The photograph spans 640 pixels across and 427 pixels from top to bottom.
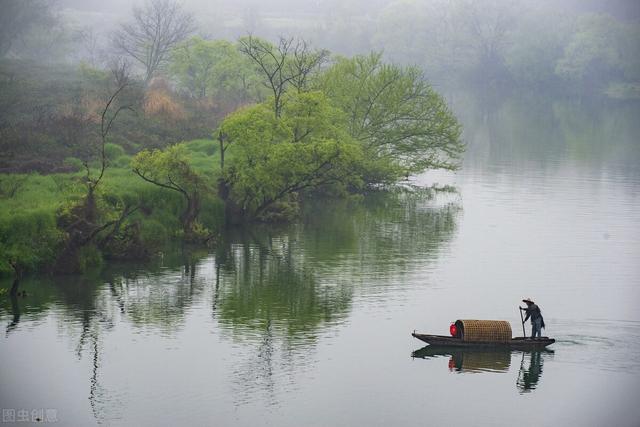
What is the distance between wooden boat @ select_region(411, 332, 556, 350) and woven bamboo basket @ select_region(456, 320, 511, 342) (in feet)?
0.43

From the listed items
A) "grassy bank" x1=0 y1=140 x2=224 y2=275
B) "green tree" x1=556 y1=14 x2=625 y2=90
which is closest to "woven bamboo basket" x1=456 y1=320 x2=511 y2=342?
"grassy bank" x1=0 y1=140 x2=224 y2=275

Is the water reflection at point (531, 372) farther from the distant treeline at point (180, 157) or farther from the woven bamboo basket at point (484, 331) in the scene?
the distant treeline at point (180, 157)

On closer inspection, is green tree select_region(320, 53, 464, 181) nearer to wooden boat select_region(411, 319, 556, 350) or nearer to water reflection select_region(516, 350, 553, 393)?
wooden boat select_region(411, 319, 556, 350)

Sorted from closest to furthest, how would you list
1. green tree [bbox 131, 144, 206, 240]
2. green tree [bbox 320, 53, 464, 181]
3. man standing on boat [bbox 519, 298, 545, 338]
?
man standing on boat [bbox 519, 298, 545, 338]
green tree [bbox 131, 144, 206, 240]
green tree [bbox 320, 53, 464, 181]

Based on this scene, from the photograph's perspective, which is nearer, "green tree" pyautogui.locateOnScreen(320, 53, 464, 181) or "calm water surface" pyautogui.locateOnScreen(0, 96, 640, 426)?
"calm water surface" pyautogui.locateOnScreen(0, 96, 640, 426)

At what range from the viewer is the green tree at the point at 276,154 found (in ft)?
213

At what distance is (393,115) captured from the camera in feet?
265

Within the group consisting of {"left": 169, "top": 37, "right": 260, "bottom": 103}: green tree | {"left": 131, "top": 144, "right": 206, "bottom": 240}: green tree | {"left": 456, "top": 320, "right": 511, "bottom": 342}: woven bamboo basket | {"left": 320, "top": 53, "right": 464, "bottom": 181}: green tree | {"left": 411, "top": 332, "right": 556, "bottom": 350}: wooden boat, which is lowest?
{"left": 411, "top": 332, "right": 556, "bottom": 350}: wooden boat

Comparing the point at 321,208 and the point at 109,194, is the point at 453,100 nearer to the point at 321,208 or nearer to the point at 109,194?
the point at 321,208

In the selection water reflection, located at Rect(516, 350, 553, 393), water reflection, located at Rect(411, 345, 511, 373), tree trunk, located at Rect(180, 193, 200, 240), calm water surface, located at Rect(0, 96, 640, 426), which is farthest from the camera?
tree trunk, located at Rect(180, 193, 200, 240)

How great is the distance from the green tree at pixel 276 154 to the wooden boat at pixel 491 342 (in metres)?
25.1

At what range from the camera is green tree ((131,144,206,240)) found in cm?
6025

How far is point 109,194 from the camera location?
2295 inches

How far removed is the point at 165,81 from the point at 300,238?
5899 cm
